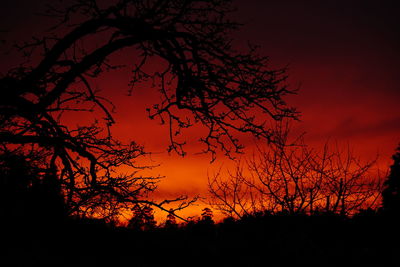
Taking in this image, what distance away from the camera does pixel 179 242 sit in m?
7.95

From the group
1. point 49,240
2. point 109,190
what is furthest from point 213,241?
point 49,240

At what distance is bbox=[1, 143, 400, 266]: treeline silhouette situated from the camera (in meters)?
6.21

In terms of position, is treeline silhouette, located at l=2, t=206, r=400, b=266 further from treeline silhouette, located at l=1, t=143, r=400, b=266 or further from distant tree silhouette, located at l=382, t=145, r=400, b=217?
distant tree silhouette, located at l=382, t=145, r=400, b=217

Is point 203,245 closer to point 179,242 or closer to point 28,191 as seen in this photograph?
point 179,242

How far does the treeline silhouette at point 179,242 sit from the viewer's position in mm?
6211

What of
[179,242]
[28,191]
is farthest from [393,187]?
[28,191]

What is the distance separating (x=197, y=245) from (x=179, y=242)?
61 cm

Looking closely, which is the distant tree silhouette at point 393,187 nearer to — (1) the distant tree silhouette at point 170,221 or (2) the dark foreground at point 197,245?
(2) the dark foreground at point 197,245

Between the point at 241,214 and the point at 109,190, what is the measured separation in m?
4.57

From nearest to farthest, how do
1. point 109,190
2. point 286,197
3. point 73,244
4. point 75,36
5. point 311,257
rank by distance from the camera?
point 75,36 → point 311,257 → point 109,190 → point 73,244 → point 286,197

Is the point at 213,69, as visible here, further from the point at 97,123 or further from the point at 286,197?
the point at 286,197

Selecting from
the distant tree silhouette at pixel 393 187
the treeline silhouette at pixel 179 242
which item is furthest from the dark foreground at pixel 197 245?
the distant tree silhouette at pixel 393 187

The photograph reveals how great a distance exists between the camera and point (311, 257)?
6203 millimetres

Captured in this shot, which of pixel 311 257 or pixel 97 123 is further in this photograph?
pixel 97 123
